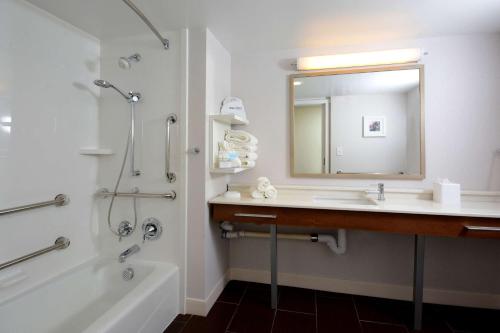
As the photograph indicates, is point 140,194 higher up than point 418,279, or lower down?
higher up

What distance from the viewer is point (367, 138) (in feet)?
6.73

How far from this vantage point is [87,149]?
6.26ft

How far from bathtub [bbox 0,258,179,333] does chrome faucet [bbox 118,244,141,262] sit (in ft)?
0.41

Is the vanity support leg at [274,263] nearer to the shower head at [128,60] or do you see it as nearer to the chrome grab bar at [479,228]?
the chrome grab bar at [479,228]

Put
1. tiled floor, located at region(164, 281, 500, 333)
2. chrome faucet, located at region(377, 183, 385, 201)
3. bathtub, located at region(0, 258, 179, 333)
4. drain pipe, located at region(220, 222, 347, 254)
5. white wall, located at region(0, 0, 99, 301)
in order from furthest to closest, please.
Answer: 1. drain pipe, located at region(220, 222, 347, 254)
2. chrome faucet, located at region(377, 183, 385, 201)
3. tiled floor, located at region(164, 281, 500, 333)
4. white wall, located at region(0, 0, 99, 301)
5. bathtub, located at region(0, 258, 179, 333)

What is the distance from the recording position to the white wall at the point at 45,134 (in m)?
1.45

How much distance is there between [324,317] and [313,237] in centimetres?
56

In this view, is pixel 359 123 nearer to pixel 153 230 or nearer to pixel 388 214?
pixel 388 214

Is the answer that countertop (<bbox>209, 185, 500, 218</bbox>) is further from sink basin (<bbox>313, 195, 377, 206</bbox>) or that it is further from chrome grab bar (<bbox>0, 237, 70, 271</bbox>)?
chrome grab bar (<bbox>0, 237, 70, 271</bbox>)

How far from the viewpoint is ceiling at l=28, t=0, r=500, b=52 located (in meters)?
1.55

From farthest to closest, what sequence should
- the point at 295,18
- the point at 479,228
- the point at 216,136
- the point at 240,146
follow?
1. the point at 240,146
2. the point at 216,136
3. the point at 295,18
4. the point at 479,228

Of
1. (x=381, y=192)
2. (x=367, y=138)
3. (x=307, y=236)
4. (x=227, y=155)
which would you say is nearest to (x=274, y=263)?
(x=307, y=236)

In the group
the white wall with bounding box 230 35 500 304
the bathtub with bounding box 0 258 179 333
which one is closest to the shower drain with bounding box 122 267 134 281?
the bathtub with bounding box 0 258 179 333

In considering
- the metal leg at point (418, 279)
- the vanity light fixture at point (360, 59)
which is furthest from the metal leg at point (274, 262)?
the vanity light fixture at point (360, 59)
